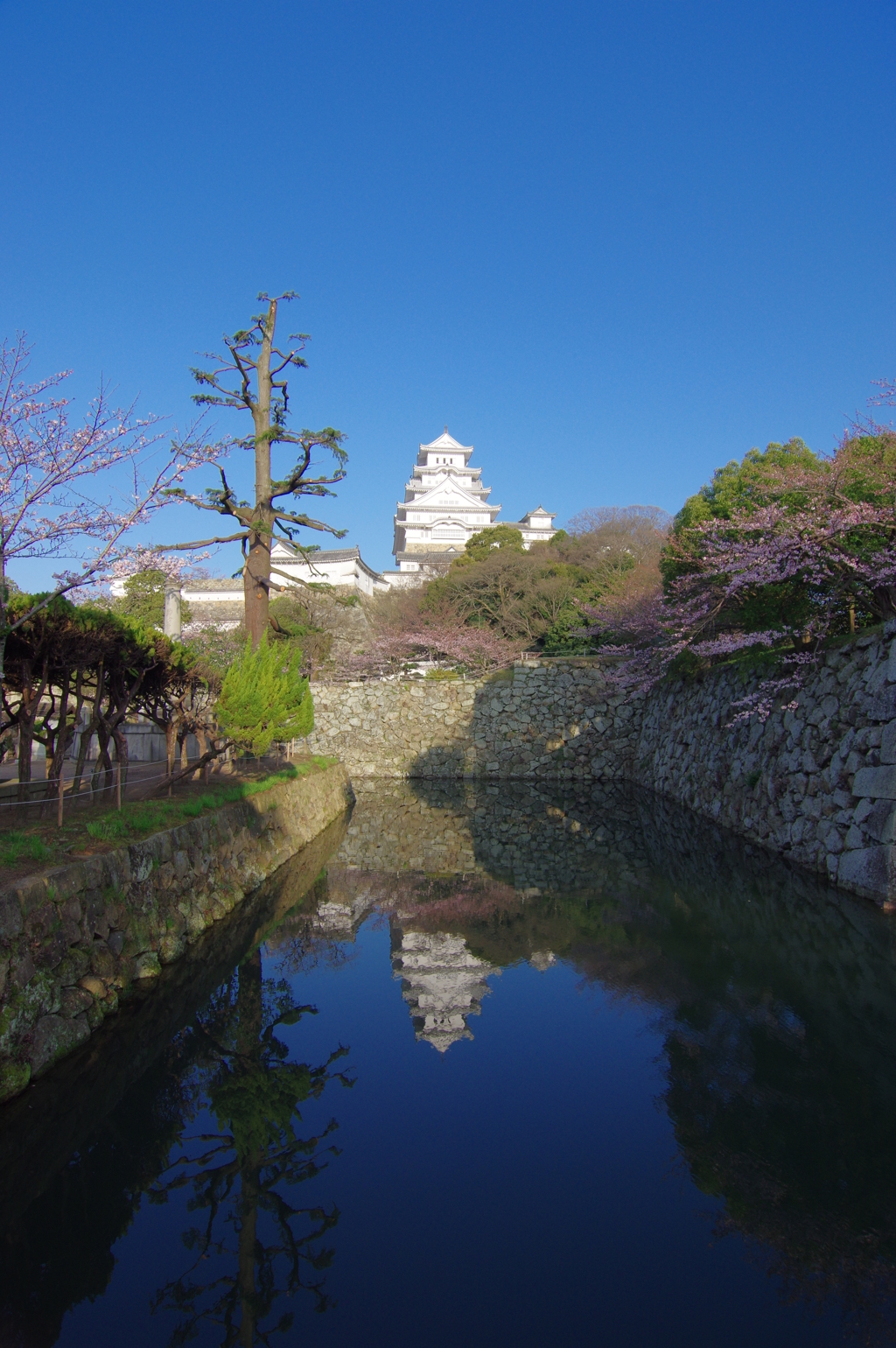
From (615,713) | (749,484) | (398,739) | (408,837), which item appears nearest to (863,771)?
(749,484)

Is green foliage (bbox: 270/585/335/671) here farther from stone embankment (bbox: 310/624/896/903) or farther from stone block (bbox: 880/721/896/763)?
stone block (bbox: 880/721/896/763)

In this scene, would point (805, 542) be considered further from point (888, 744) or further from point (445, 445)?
point (445, 445)

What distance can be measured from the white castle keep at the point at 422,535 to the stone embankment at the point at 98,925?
2520 centimetres

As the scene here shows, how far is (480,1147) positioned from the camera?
3500 mm

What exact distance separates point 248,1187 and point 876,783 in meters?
6.12

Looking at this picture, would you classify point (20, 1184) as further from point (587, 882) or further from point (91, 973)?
point (587, 882)

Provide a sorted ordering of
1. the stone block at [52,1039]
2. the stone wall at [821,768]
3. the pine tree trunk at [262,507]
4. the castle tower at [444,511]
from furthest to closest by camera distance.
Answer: the castle tower at [444,511] → the pine tree trunk at [262,507] → the stone wall at [821,768] → the stone block at [52,1039]

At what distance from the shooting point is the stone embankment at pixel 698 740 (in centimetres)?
723

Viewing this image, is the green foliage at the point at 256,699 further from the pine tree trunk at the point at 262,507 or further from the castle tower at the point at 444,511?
the castle tower at the point at 444,511

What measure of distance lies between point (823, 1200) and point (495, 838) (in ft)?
27.1

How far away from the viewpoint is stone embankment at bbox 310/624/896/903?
7.23 m

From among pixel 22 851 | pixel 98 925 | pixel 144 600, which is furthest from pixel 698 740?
pixel 144 600

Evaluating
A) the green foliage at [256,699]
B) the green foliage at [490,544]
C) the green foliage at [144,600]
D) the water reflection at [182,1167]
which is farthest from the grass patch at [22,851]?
the green foliage at [490,544]

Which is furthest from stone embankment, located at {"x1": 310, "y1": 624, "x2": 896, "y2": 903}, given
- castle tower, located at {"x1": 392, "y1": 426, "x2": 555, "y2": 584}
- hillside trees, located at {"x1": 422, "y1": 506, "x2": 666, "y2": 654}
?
castle tower, located at {"x1": 392, "y1": 426, "x2": 555, "y2": 584}
